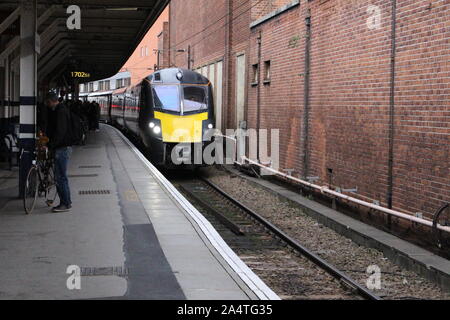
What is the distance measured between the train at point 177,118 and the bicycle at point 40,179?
713 cm

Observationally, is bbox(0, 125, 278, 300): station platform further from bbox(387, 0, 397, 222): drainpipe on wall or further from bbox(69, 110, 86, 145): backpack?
bbox(387, 0, 397, 222): drainpipe on wall

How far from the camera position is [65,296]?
18.2ft

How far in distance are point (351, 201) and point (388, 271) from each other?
3467 mm

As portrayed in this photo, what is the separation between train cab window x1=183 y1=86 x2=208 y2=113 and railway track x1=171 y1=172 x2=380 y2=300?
4.45 m

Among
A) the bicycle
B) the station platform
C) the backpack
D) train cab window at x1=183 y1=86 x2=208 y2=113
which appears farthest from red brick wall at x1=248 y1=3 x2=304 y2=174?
the backpack

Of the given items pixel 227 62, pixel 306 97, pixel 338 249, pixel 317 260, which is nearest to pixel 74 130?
pixel 317 260

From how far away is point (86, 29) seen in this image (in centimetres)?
2250

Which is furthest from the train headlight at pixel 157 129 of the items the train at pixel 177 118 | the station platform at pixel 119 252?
the station platform at pixel 119 252

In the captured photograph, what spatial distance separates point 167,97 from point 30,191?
9.55m

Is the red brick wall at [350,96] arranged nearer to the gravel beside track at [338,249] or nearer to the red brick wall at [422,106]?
the red brick wall at [422,106]

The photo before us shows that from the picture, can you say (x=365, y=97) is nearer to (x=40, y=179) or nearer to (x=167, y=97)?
(x=40, y=179)

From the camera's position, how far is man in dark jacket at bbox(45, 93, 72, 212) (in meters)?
9.69

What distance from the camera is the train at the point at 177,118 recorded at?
61.4 ft

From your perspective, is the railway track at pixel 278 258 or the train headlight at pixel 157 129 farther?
the train headlight at pixel 157 129
